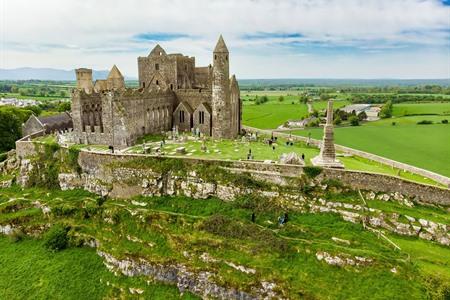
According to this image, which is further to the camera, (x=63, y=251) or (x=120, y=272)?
(x=63, y=251)

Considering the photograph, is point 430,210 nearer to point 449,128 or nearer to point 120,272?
point 120,272

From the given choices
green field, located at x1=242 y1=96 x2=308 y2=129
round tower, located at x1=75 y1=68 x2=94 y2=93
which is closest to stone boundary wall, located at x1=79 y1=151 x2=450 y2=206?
round tower, located at x1=75 y1=68 x2=94 y2=93

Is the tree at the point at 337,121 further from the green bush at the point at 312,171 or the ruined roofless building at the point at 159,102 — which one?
the green bush at the point at 312,171

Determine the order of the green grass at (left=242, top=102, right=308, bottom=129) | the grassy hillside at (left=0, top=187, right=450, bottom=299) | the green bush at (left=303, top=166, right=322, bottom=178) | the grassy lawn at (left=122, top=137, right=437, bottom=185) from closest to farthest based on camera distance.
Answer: the grassy hillside at (left=0, top=187, right=450, bottom=299) < the green bush at (left=303, top=166, right=322, bottom=178) < the grassy lawn at (left=122, top=137, right=437, bottom=185) < the green grass at (left=242, top=102, right=308, bottom=129)

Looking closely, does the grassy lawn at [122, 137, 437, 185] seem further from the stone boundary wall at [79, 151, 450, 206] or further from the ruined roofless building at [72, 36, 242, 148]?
the ruined roofless building at [72, 36, 242, 148]

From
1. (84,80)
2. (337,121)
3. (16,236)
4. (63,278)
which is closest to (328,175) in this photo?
(63,278)

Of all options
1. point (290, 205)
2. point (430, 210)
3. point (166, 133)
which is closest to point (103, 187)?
point (166, 133)
